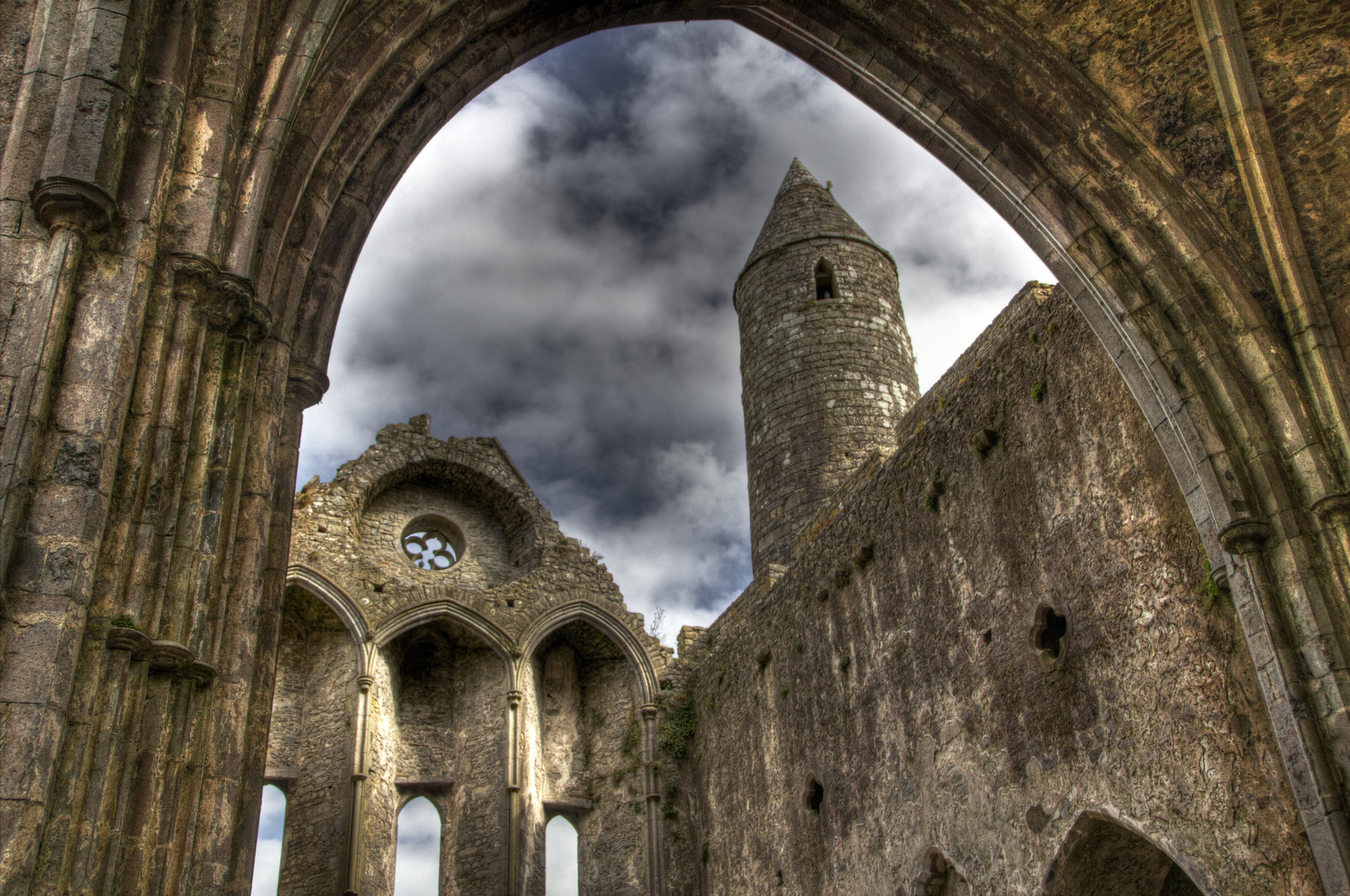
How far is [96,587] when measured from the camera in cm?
313

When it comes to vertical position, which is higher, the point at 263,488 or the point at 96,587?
the point at 263,488

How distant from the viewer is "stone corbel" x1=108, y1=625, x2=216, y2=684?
3.14 metres

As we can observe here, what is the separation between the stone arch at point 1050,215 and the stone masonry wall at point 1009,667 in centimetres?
46

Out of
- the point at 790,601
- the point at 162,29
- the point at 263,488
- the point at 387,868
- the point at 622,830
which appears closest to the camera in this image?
the point at 162,29

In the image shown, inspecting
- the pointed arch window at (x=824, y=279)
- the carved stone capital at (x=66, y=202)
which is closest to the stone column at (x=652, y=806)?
the pointed arch window at (x=824, y=279)

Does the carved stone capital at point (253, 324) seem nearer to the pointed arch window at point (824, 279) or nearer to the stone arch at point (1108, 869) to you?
the stone arch at point (1108, 869)

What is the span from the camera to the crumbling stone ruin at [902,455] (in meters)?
3.25

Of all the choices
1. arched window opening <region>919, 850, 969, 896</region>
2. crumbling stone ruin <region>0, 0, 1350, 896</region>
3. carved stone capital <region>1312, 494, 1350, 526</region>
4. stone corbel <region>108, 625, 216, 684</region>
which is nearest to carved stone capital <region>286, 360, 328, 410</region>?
crumbling stone ruin <region>0, 0, 1350, 896</region>

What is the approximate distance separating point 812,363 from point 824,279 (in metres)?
1.59

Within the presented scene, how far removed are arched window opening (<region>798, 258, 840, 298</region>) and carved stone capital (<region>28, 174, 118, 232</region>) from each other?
39.8ft

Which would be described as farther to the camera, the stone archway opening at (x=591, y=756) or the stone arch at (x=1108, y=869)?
the stone archway opening at (x=591, y=756)

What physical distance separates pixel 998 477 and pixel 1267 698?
2686 millimetres

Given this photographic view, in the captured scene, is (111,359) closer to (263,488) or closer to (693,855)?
(263,488)

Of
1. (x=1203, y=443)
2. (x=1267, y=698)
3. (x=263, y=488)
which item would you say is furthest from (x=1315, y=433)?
(x=263, y=488)
